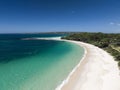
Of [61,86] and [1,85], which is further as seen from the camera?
[1,85]

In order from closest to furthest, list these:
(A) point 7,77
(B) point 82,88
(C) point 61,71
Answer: (B) point 82,88 → (A) point 7,77 → (C) point 61,71

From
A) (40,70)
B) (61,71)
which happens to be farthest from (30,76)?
(61,71)

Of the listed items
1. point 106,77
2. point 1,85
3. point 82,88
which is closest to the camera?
point 82,88

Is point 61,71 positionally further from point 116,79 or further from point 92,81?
point 116,79

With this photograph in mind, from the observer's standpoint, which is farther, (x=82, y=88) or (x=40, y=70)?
(x=40, y=70)

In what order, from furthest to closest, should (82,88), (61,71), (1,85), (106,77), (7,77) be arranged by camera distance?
(61,71)
(7,77)
(106,77)
(1,85)
(82,88)

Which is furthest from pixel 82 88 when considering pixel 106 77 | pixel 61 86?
pixel 106 77

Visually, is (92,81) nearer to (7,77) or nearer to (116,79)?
(116,79)

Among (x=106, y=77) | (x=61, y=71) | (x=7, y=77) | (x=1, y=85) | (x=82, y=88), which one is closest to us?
(x=82, y=88)
